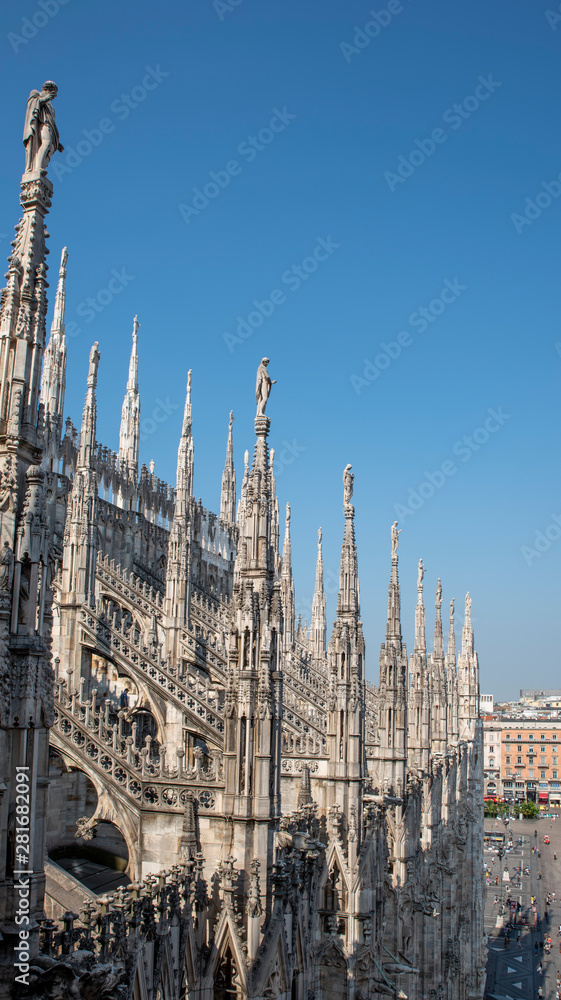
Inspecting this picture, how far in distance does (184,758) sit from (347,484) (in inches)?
307

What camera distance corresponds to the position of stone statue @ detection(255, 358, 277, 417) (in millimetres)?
14719

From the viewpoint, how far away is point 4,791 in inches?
253

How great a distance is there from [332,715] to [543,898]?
53.6m

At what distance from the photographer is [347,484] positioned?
20391mm

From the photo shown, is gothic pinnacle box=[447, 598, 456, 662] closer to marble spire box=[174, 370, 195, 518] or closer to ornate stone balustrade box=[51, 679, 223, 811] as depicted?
marble spire box=[174, 370, 195, 518]

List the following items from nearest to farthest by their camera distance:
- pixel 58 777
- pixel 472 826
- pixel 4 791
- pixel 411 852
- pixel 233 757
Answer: pixel 4 791 < pixel 233 757 < pixel 58 777 < pixel 411 852 < pixel 472 826

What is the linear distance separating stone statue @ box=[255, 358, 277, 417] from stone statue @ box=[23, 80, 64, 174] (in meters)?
7.46

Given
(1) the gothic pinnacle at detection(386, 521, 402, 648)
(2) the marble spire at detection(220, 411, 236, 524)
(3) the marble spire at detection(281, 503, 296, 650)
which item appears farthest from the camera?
(2) the marble spire at detection(220, 411, 236, 524)

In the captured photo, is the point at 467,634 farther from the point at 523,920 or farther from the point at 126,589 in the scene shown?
the point at 126,589

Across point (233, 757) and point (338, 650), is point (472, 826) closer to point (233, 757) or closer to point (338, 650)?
point (338, 650)

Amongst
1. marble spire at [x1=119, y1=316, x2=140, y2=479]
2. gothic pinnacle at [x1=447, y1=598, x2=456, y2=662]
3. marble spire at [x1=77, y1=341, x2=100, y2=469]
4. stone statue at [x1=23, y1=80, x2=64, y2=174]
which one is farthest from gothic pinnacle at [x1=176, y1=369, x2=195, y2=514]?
stone statue at [x1=23, y1=80, x2=64, y2=174]

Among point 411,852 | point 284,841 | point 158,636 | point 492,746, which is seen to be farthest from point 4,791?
point 492,746

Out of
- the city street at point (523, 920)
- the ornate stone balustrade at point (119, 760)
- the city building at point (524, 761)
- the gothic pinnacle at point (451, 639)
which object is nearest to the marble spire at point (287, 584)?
the gothic pinnacle at point (451, 639)

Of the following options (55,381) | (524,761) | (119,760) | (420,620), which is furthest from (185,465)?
(524,761)
